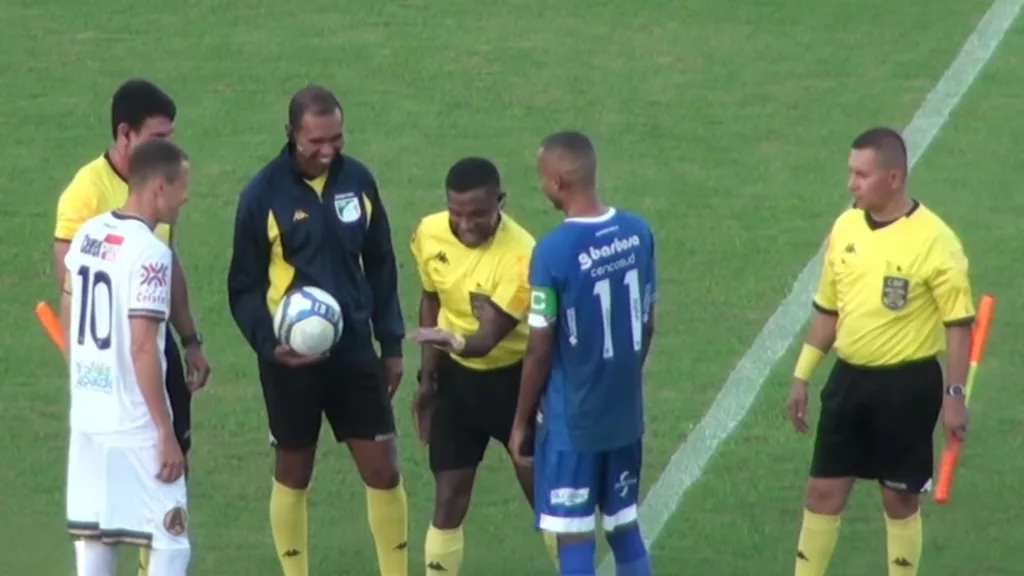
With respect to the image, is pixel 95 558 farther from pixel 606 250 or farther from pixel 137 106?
pixel 606 250

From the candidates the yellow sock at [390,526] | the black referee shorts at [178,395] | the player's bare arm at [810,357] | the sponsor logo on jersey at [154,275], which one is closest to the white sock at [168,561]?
the black referee shorts at [178,395]

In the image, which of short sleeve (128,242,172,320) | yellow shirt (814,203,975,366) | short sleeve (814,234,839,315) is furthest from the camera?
short sleeve (814,234,839,315)

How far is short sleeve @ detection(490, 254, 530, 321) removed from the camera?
24.2 ft

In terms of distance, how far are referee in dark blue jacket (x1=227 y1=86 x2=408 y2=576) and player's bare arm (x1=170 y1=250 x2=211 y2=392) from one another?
0.20 metres

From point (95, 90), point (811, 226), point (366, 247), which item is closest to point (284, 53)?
point (95, 90)

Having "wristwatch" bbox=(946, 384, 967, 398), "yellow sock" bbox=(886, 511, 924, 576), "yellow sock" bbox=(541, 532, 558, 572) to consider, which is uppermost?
"wristwatch" bbox=(946, 384, 967, 398)

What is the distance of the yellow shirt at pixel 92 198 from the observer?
293 inches

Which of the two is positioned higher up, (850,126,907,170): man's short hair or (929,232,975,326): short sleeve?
(850,126,907,170): man's short hair

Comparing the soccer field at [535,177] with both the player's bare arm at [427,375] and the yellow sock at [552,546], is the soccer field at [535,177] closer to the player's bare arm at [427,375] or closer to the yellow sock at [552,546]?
the yellow sock at [552,546]

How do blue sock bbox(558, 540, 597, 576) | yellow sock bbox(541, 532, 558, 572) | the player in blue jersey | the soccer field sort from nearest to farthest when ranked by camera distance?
1. the player in blue jersey
2. blue sock bbox(558, 540, 597, 576)
3. yellow sock bbox(541, 532, 558, 572)
4. the soccer field

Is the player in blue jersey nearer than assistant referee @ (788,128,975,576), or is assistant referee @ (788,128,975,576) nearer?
the player in blue jersey

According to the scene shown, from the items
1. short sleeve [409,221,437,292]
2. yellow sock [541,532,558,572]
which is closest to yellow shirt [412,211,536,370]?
short sleeve [409,221,437,292]

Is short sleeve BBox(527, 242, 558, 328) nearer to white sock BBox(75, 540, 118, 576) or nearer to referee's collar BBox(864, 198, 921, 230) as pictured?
referee's collar BBox(864, 198, 921, 230)

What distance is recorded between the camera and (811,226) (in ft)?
40.4
